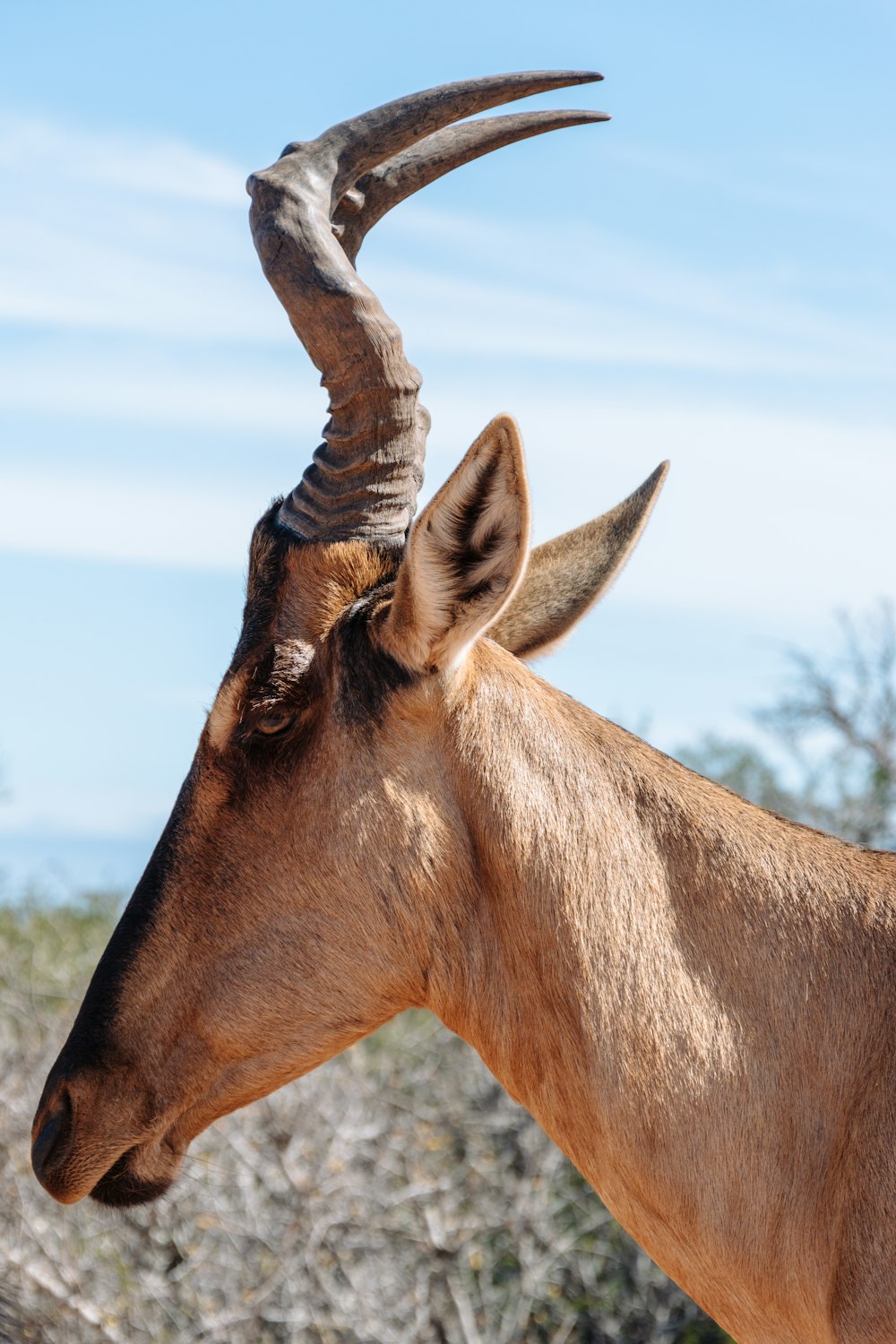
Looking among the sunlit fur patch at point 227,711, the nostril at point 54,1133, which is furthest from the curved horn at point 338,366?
the nostril at point 54,1133

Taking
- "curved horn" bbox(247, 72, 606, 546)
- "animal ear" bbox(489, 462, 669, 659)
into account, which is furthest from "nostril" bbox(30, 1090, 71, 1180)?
"animal ear" bbox(489, 462, 669, 659)

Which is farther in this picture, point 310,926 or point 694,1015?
point 310,926

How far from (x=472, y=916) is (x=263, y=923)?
0.55 metres

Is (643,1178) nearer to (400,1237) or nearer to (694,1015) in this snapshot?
(694,1015)

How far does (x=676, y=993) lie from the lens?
3574mm

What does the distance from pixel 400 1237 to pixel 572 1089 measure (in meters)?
6.13

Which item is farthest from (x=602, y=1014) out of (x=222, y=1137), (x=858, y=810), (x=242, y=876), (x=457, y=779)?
(x=858, y=810)

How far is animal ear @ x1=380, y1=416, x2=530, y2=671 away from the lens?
3.49 metres

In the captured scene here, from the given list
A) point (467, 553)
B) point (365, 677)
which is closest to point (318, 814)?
point (365, 677)

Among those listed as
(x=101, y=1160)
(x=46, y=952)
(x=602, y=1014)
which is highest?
(x=602, y=1014)

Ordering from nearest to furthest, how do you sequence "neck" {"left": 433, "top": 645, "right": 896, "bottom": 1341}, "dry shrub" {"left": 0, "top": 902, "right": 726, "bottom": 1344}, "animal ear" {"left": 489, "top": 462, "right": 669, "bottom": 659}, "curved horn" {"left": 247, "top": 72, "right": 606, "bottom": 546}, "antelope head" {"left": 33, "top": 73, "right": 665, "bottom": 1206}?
"neck" {"left": 433, "top": 645, "right": 896, "bottom": 1341}
"antelope head" {"left": 33, "top": 73, "right": 665, "bottom": 1206}
"curved horn" {"left": 247, "top": 72, "right": 606, "bottom": 546}
"animal ear" {"left": 489, "top": 462, "right": 669, "bottom": 659}
"dry shrub" {"left": 0, "top": 902, "right": 726, "bottom": 1344}

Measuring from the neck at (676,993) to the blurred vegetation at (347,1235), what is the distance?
369 cm

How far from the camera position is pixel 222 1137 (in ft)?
29.1

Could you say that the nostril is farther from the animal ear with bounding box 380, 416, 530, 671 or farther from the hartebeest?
the animal ear with bounding box 380, 416, 530, 671
